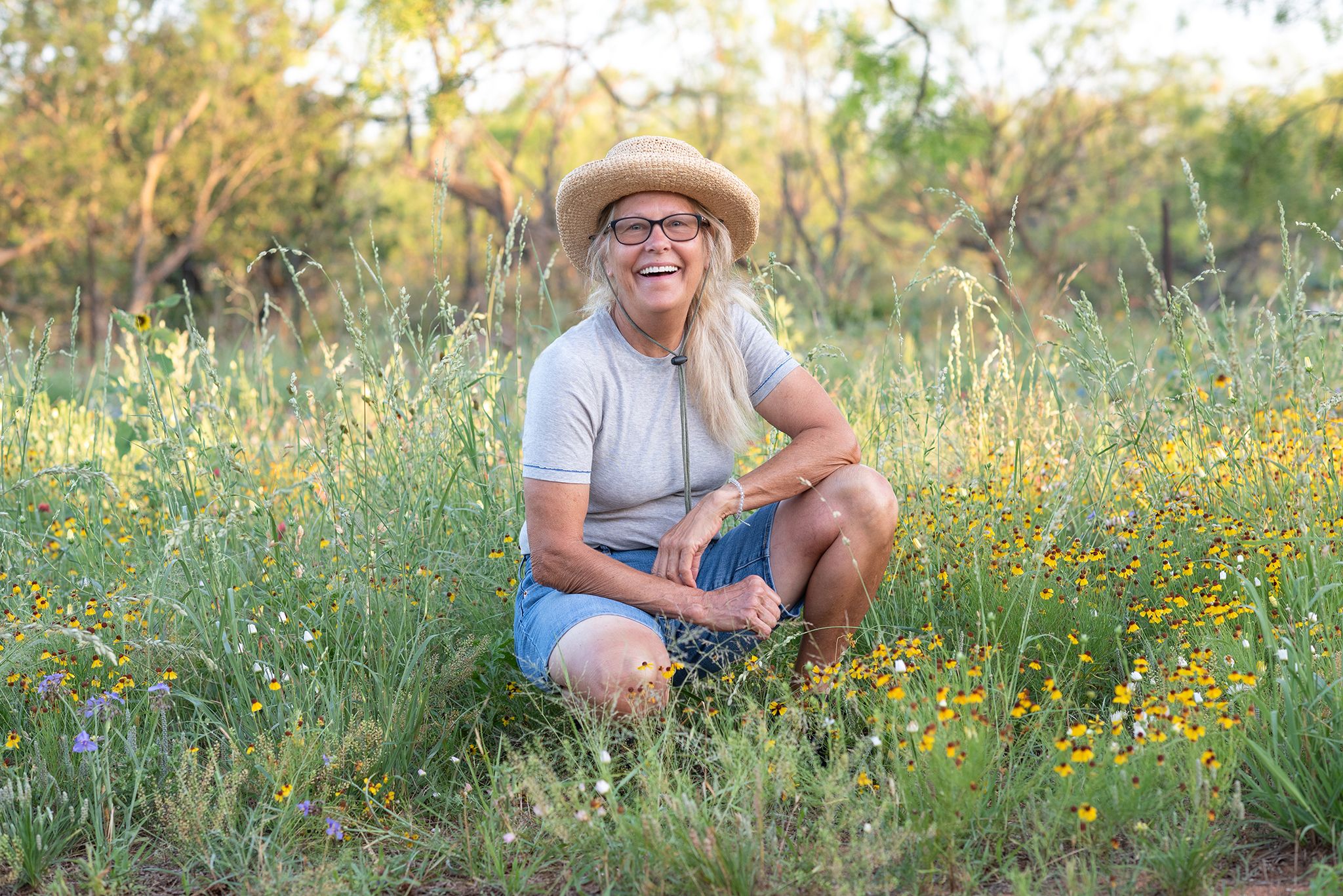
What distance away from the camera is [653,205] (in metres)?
2.56

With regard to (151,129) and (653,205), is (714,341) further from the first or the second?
(151,129)

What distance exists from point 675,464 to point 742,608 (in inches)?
18.7

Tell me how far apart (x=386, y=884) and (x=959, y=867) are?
0.98m

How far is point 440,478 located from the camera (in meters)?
3.15

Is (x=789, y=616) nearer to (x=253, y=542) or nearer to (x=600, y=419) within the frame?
(x=600, y=419)

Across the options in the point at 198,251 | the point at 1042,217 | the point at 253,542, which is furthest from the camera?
the point at 1042,217

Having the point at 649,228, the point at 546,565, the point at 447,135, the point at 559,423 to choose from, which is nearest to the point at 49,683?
the point at 546,565

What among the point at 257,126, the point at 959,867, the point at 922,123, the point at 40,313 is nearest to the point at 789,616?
the point at 959,867

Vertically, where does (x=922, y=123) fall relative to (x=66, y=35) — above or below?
below

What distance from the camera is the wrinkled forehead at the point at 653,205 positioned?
8.40 feet

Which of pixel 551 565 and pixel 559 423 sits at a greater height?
pixel 559 423

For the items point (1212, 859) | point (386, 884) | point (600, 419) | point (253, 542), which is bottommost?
point (386, 884)

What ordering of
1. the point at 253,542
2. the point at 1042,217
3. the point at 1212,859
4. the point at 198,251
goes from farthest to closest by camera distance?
1. the point at 1042,217
2. the point at 198,251
3. the point at 253,542
4. the point at 1212,859

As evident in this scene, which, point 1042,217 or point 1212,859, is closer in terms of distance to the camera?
point 1212,859
